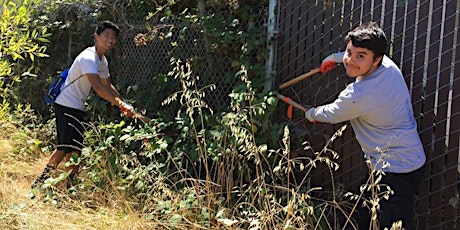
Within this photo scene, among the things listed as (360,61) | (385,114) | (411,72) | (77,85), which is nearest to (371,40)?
(360,61)

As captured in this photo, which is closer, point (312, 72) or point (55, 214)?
point (312, 72)

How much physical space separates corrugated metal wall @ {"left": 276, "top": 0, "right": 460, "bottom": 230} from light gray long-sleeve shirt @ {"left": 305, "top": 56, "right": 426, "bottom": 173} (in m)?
0.27

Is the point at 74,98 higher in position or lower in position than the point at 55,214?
higher

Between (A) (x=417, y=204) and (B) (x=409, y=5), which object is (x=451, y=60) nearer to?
(B) (x=409, y=5)

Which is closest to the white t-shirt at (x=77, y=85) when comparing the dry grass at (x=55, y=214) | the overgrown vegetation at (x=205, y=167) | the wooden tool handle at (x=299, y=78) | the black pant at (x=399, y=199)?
the overgrown vegetation at (x=205, y=167)

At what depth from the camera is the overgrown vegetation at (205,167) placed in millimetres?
3373

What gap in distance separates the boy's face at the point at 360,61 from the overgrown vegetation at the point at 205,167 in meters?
0.54

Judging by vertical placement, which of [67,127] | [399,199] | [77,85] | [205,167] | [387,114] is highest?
[77,85]

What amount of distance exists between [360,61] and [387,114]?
1.09 feet

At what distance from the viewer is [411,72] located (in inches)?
134

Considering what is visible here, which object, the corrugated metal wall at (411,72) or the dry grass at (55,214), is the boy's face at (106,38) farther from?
the corrugated metal wall at (411,72)

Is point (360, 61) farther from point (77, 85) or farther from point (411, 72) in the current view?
point (77, 85)

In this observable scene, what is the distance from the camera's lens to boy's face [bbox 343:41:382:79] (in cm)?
294

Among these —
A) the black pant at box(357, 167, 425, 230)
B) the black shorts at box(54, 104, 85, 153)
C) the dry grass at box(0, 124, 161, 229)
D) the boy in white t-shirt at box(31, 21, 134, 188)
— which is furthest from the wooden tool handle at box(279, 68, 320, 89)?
the black shorts at box(54, 104, 85, 153)
